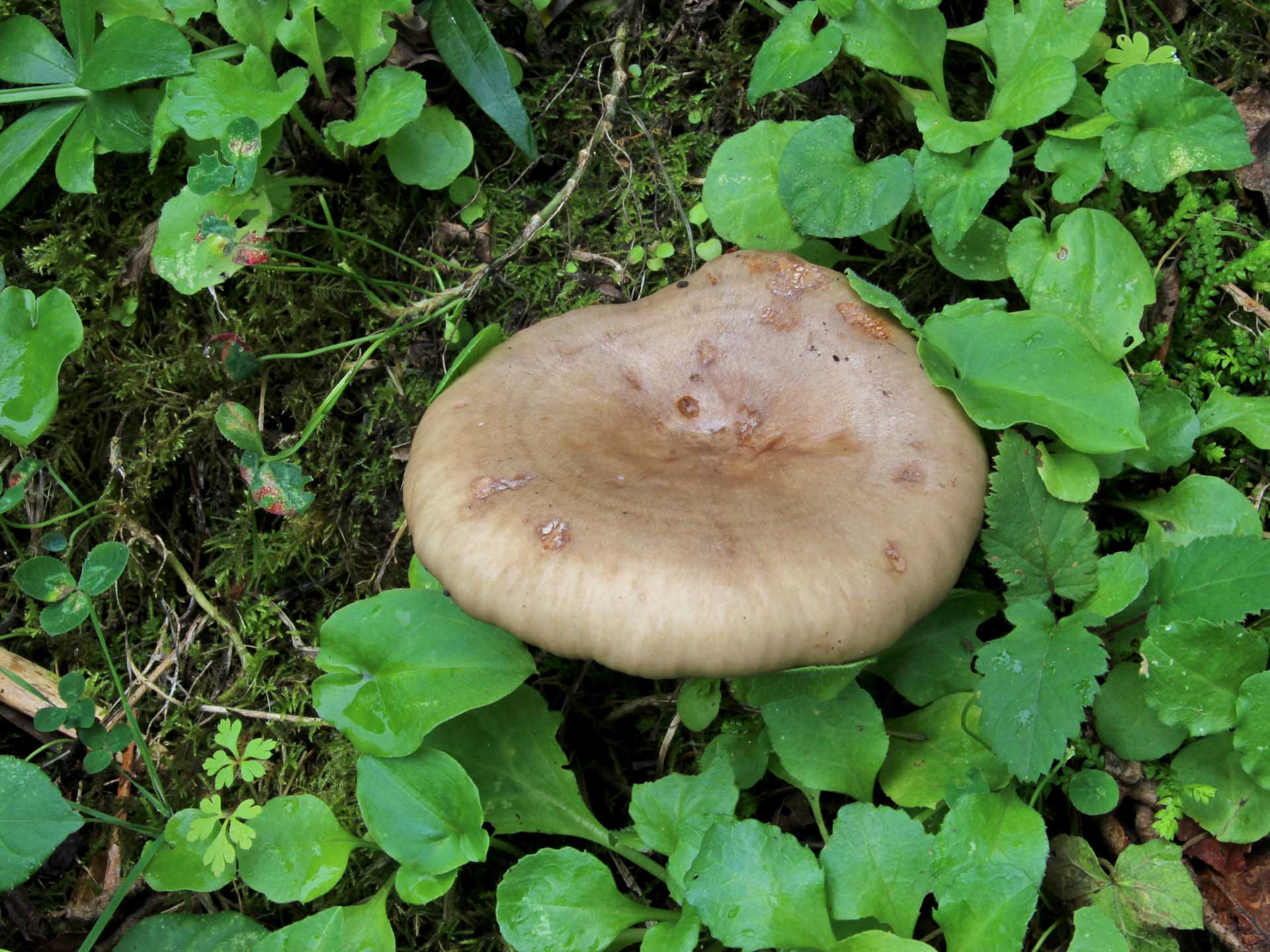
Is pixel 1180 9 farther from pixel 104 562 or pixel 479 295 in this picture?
pixel 104 562

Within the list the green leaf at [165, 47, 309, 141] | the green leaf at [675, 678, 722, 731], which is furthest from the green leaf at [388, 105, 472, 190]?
the green leaf at [675, 678, 722, 731]

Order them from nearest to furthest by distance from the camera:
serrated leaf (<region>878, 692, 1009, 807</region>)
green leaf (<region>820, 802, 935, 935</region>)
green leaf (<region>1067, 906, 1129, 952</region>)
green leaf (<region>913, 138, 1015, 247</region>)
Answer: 1. green leaf (<region>1067, 906, 1129, 952</region>)
2. green leaf (<region>820, 802, 935, 935</region>)
3. serrated leaf (<region>878, 692, 1009, 807</region>)
4. green leaf (<region>913, 138, 1015, 247</region>)

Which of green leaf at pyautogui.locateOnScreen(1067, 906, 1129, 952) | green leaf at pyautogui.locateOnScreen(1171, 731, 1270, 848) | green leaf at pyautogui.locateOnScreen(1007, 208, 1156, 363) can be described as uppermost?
green leaf at pyautogui.locateOnScreen(1007, 208, 1156, 363)

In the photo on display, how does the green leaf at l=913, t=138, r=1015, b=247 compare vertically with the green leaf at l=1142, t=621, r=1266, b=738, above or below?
above

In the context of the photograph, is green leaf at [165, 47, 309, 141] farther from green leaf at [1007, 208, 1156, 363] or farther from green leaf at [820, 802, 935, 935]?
green leaf at [820, 802, 935, 935]

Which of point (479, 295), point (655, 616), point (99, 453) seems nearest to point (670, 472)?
point (655, 616)

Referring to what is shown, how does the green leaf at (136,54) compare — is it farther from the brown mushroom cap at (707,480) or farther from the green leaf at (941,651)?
the green leaf at (941,651)

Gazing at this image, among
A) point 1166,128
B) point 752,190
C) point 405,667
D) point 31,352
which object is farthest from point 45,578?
point 1166,128

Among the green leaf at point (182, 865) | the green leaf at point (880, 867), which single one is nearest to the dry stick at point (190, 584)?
the green leaf at point (182, 865)
